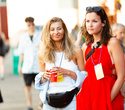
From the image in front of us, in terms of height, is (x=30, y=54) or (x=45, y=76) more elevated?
(x=45, y=76)

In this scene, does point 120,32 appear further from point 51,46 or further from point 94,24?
point 94,24

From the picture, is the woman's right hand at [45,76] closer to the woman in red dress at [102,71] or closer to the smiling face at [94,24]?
the woman in red dress at [102,71]

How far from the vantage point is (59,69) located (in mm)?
2951

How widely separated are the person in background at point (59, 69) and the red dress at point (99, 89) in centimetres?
49

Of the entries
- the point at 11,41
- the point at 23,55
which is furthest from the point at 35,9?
the point at 23,55

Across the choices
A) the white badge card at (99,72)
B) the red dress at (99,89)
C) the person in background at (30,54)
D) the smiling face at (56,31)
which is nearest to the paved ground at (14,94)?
the person in background at (30,54)

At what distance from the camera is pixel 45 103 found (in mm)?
3156

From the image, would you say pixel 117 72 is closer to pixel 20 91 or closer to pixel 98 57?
pixel 98 57

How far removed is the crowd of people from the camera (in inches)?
97.0

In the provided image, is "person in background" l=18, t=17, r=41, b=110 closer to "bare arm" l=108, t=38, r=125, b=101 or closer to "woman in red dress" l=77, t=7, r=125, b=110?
"woman in red dress" l=77, t=7, r=125, b=110

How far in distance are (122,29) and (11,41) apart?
18103mm

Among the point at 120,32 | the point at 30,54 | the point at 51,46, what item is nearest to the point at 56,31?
the point at 51,46

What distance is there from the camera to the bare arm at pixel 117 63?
243 centimetres

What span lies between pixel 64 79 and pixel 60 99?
0.23 m
